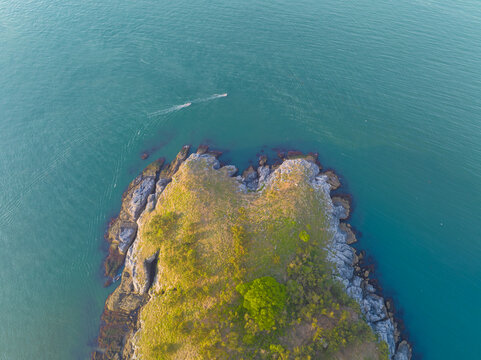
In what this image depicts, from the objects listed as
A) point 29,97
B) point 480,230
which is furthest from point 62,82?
point 480,230

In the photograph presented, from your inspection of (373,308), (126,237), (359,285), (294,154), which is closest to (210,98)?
(294,154)

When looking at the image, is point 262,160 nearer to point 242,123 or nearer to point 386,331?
point 242,123

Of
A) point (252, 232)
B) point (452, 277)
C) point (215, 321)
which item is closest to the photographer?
point (215, 321)

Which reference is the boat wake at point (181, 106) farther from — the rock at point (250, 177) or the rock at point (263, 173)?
the rock at point (263, 173)

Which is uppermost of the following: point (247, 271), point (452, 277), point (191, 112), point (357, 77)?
point (357, 77)

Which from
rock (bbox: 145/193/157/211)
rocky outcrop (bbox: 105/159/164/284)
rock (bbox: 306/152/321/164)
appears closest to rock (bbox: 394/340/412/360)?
rock (bbox: 306/152/321/164)

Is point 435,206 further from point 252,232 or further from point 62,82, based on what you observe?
point 62,82

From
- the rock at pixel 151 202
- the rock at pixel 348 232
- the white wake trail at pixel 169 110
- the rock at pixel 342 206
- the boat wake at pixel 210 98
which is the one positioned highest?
the boat wake at pixel 210 98

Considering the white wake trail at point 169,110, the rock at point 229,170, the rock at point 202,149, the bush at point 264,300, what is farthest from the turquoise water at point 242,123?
the bush at point 264,300
